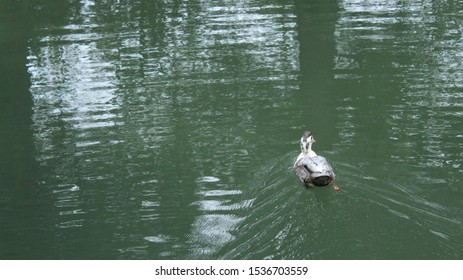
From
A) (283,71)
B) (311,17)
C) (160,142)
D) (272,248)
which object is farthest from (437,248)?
(311,17)

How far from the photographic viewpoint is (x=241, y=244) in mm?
7789

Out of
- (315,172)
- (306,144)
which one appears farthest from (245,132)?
(315,172)

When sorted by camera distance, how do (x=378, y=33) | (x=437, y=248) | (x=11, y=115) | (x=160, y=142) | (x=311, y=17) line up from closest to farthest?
(x=437, y=248), (x=160, y=142), (x=11, y=115), (x=378, y=33), (x=311, y=17)

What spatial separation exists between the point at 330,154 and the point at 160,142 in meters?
2.47

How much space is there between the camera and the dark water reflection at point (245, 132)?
26.3 ft

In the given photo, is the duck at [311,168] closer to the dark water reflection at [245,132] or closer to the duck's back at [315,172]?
the duck's back at [315,172]

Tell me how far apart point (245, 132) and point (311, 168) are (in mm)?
2240

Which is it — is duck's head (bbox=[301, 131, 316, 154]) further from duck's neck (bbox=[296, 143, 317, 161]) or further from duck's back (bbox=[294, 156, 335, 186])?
duck's back (bbox=[294, 156, 335, 186])

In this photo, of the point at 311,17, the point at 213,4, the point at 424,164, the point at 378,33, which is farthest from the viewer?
the point at 213,4

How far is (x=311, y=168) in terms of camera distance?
28.6 ft

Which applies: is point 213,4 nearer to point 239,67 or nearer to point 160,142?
point 239,67

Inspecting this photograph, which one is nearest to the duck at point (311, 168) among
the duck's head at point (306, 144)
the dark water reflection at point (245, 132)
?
the duck's head at point (306, 144)

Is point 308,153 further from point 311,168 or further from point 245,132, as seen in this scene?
point 245,132

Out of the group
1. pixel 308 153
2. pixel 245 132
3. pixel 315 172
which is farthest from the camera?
pixel 245 132
